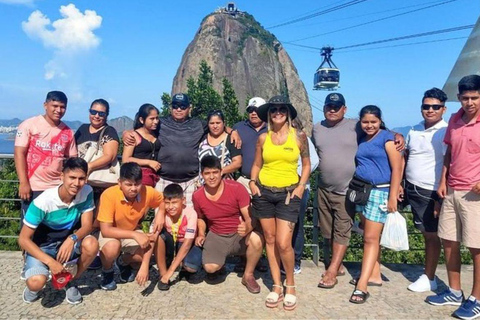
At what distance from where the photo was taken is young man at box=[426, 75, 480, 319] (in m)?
3.54

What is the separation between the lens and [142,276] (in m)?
3.95

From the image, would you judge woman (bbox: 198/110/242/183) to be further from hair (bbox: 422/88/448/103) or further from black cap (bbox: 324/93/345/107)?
hair (bbox: 422/88/448/103)

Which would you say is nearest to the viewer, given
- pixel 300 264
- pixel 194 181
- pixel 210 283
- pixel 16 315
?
pixel 16 315

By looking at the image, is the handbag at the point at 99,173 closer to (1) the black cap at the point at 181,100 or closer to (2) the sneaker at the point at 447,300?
(1) the black cap at the point at 181,100

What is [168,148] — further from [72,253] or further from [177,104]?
[72,253]

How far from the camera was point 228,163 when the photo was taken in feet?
14.8

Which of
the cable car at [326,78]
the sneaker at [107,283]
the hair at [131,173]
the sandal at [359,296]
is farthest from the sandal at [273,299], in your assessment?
the cable car at [326,78]

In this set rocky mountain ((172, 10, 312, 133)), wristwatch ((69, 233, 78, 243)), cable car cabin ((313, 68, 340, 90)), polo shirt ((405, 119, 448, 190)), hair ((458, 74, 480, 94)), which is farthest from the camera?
rocky mountain ((172, 10, 312, 133))

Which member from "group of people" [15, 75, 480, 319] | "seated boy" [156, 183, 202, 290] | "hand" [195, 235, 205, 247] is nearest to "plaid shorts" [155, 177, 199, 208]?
"group of people" [15, 75, 480, 319]

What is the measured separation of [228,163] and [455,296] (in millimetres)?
2642

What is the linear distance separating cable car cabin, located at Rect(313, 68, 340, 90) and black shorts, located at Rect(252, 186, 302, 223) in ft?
178

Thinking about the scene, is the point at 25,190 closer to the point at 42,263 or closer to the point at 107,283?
the point at 42,263

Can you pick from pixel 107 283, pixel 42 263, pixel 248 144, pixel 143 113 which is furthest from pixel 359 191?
pixel 42 263

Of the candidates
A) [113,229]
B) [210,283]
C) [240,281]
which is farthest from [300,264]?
[113,229]
